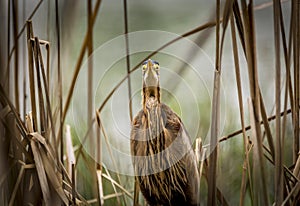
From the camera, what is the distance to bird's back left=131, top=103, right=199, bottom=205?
56.9 inches

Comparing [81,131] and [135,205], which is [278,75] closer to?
[135,205]

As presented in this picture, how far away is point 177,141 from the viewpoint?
1448mm

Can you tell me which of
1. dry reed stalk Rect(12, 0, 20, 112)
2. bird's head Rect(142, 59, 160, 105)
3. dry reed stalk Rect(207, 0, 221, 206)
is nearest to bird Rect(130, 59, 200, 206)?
bird's head Rect(142, 59, 160, 105)

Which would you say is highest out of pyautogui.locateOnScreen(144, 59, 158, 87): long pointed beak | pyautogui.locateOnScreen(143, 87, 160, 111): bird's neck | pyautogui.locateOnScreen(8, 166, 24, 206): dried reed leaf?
pyautogui.locateOnScreen(144, 59, 158, 87): long pointed beak

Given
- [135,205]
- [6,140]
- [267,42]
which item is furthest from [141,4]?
[6,140]

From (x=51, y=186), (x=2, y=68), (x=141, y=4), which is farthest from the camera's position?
(x=141, y=4)

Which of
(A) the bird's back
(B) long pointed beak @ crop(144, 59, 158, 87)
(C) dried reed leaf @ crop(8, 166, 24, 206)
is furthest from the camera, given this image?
(A) the bird's back

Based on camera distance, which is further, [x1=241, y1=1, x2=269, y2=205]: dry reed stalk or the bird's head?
the bird's head

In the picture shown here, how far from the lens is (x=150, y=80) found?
4.54 feet

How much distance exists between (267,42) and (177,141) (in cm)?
64

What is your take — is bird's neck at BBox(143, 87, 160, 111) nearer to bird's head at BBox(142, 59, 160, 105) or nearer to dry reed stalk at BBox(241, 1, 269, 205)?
bird's head at BBox(142, 59, 160, 105)

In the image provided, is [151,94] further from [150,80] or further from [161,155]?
[161,155]

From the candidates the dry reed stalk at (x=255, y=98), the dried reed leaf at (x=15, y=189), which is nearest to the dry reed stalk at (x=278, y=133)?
the dry reed stalk at (x=255, y=98)

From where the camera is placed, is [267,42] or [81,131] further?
[267,42]
